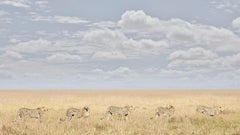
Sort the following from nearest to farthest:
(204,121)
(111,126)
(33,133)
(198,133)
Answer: (33,133), (198,133), (111,126), (204,121)

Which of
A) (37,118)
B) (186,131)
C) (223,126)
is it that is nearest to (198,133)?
(186,131)

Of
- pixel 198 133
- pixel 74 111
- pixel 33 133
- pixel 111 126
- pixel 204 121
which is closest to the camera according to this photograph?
pixel 33 133

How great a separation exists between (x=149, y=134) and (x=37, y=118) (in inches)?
436

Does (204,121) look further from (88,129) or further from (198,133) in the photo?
(88,129)

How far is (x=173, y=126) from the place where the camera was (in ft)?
59.0

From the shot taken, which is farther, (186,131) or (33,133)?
(186,131)

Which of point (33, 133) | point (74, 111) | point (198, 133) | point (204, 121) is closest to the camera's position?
point (33, 133)

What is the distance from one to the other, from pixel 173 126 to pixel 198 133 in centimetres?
259

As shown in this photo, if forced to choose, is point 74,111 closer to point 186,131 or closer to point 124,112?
point 124,112

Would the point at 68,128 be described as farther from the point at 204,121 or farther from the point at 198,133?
the point at 204,121

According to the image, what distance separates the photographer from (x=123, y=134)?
49.0 feet

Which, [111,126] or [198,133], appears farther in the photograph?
[111,126]

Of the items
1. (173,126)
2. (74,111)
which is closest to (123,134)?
(173,126)

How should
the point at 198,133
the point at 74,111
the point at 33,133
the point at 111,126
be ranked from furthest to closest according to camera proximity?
the point at 74,111 → the point at 111,126 → the point at 198,133 → the point at 33,133
